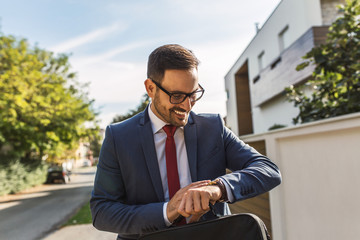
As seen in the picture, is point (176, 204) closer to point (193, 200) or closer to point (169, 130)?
point (193, 200)

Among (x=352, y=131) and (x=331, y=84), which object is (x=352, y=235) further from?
(x=331, y=84)

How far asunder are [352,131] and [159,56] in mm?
1783

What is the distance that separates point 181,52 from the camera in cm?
145

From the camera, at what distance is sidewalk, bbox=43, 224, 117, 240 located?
7.28 metres

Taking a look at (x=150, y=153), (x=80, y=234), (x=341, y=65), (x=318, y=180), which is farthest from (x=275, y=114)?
(x=150, y=153)

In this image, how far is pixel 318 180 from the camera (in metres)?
2.93

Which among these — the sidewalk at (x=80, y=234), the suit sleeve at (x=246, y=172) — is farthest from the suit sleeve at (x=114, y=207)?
the sidewalk at (x=80, y=234)

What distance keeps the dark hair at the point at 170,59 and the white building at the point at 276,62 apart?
23.5 ft

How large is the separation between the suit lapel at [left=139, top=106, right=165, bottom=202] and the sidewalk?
624 cm

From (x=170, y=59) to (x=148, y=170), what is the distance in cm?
54

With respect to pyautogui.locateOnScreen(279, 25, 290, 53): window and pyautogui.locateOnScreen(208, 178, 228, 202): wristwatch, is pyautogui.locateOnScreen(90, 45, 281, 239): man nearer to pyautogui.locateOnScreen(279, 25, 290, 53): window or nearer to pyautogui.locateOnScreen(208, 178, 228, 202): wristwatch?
pyautogui.locateOnScreen(208, 178, 228, 202): wristwatch

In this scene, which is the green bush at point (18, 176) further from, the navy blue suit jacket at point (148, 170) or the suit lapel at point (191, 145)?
the suit lapel at point (191, 145)

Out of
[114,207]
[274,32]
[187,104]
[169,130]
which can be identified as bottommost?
[114,207]

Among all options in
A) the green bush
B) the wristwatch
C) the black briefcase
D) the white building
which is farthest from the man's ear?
the green bush
